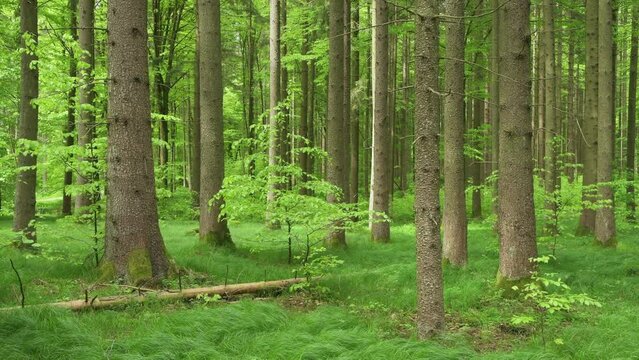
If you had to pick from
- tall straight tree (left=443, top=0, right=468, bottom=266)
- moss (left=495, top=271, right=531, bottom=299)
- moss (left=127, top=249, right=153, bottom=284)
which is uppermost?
tall straight tree (left=443, top=0, right=468, bottom=266)

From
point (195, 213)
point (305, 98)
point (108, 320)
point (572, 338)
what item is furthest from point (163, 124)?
point (572, 338)

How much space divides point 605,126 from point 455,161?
555 centimetres

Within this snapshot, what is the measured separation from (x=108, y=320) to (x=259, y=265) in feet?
15.4

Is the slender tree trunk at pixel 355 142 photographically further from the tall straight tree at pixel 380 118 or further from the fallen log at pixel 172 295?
the fallen log at pixel 172 295

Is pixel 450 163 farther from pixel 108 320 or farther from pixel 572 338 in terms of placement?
pixel 108 320

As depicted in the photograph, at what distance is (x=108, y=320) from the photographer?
17.4 feet

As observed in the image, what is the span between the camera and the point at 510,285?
7.41 m

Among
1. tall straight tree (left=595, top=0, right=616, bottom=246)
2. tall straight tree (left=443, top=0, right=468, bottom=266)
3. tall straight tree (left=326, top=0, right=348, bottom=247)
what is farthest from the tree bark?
tall straight tree (left=595, top=0, right=616, bottom=246)

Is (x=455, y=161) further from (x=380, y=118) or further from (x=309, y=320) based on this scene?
(x=309, y=320)

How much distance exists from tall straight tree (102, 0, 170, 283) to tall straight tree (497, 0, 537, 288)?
17.9 feet

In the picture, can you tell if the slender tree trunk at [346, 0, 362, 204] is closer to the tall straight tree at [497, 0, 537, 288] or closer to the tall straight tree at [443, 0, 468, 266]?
the tall straight tree at [443, 0, 468, 266]

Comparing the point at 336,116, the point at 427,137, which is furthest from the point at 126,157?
the point at 336,116

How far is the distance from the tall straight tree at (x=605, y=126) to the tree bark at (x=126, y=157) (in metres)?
11.2

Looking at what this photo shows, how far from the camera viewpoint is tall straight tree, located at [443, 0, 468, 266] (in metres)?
9.60
